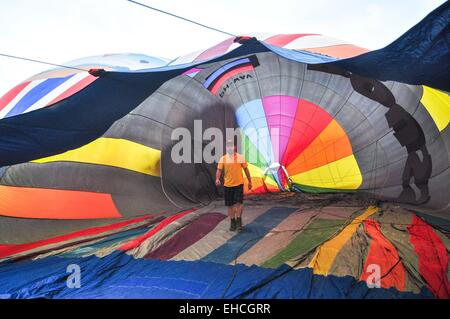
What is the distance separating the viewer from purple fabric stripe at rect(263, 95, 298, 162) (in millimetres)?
5041

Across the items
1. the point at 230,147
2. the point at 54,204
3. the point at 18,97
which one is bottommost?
the point at 54,204

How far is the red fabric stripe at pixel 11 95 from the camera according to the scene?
4148mm

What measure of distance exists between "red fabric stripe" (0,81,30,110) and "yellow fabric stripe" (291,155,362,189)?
A: 415cm

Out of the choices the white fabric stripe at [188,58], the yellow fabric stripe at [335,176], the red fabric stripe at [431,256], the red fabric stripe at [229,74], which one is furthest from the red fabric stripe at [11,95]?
the red fabric stripe at [431,256]

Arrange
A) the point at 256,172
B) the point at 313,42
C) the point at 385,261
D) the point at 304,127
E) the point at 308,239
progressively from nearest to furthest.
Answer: the point at 385,261
the point at 308,239
the point at 313,42
the point at 304,127
the point at 256,172

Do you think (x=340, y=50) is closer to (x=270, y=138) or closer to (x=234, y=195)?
(x=234, y=195)

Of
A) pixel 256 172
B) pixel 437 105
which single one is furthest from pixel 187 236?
pixel 437 105

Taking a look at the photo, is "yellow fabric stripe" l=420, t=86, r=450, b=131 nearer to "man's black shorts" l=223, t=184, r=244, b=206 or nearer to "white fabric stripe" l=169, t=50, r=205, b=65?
"man's black shorts" l=223, t=184, r=244, b=206

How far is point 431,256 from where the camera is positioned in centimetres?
254

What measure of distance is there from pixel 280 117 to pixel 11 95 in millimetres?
3679

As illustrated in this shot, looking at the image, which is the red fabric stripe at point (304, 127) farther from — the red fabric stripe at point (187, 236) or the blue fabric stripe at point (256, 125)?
the red fabric stripe at point (187, 236)

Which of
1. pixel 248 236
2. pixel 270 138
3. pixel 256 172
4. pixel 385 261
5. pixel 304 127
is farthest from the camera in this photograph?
pixel 256 172

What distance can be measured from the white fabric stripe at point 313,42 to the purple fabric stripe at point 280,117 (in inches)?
41.2
